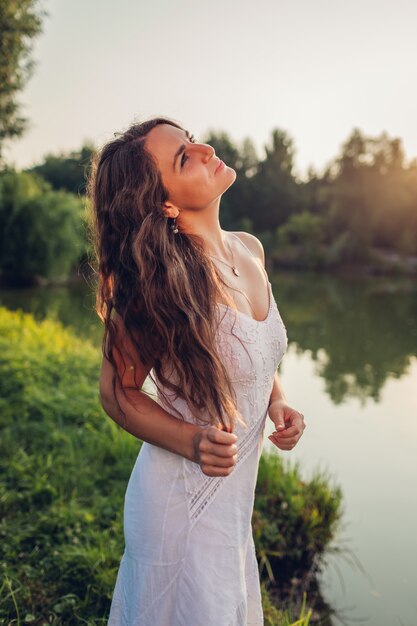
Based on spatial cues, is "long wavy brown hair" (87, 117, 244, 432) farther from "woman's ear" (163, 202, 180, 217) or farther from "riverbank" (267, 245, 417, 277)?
"riverbank" (267, 245, 417, 277)

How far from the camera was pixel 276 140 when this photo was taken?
45.2m

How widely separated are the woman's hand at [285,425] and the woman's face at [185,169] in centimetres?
58

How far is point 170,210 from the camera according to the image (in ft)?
4.22

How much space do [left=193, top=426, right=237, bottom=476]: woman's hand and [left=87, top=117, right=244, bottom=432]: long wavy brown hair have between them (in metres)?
0.11

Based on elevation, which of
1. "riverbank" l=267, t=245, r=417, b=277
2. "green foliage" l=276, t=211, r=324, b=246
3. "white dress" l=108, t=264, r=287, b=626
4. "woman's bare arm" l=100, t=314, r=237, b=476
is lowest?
"white dress" l=108, t=264, r=287, b=626

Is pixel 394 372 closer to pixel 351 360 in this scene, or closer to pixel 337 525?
pixel 351 360

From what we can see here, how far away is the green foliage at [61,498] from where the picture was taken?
2.42m

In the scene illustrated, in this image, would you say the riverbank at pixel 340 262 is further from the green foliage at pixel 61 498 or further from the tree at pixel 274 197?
the green foliage at pixel 61 498

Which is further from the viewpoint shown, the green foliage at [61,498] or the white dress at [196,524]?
the green foliage at [61,498]

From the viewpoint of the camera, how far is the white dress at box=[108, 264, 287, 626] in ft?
4.11

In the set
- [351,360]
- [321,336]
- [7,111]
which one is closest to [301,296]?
[321,336]

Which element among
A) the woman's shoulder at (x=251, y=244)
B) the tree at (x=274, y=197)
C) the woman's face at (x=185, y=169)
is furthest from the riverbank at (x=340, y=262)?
the woman's face at (x=185, y=169)

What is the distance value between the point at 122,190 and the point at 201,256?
0.80 ft

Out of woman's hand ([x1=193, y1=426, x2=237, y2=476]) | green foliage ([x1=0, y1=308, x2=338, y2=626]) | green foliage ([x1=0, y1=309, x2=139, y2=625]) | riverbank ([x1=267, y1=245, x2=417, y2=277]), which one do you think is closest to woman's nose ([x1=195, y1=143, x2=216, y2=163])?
woman's hand ([x1=193, y1=426, x2=237, y2=476])
